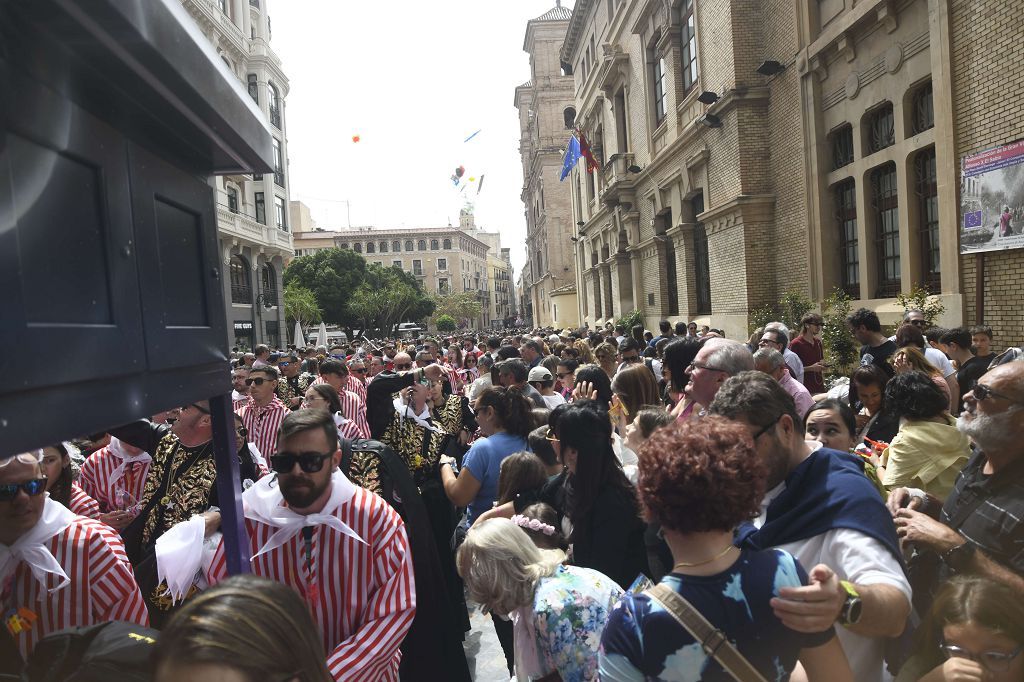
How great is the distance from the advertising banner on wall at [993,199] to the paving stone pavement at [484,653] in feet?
25.8

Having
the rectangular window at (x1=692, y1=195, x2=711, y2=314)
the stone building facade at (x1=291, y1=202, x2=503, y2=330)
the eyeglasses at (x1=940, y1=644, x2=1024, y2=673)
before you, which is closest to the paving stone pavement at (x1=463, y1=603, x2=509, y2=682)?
the eyeglasses at (x1=940, y1=644, x2=1024, y2=673)

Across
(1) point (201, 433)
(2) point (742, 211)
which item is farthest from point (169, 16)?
(2) point (742, 211)

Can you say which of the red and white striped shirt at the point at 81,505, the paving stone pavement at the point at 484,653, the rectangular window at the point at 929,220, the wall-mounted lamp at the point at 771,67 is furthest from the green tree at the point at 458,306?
the red and white striped shirt at the point at 81,505

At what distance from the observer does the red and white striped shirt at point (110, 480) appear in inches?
160

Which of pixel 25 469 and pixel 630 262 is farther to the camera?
pixel 630 262

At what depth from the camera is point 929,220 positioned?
1066 centimetres

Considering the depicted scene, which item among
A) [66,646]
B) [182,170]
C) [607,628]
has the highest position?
[182,170]

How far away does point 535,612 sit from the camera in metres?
2.68

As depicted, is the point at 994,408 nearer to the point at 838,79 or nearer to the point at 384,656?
the point at 384,656

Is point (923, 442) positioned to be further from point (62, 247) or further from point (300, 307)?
point (300, 307)

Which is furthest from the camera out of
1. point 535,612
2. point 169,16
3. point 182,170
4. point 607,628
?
point 535,612

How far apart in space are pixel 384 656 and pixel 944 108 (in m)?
10.5

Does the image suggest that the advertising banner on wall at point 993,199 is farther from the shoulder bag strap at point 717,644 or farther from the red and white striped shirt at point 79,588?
the red and white striped shirt at point 79,588

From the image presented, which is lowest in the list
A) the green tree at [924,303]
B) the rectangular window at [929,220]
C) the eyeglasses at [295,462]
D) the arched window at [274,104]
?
the eyeglasses at [295,462]
